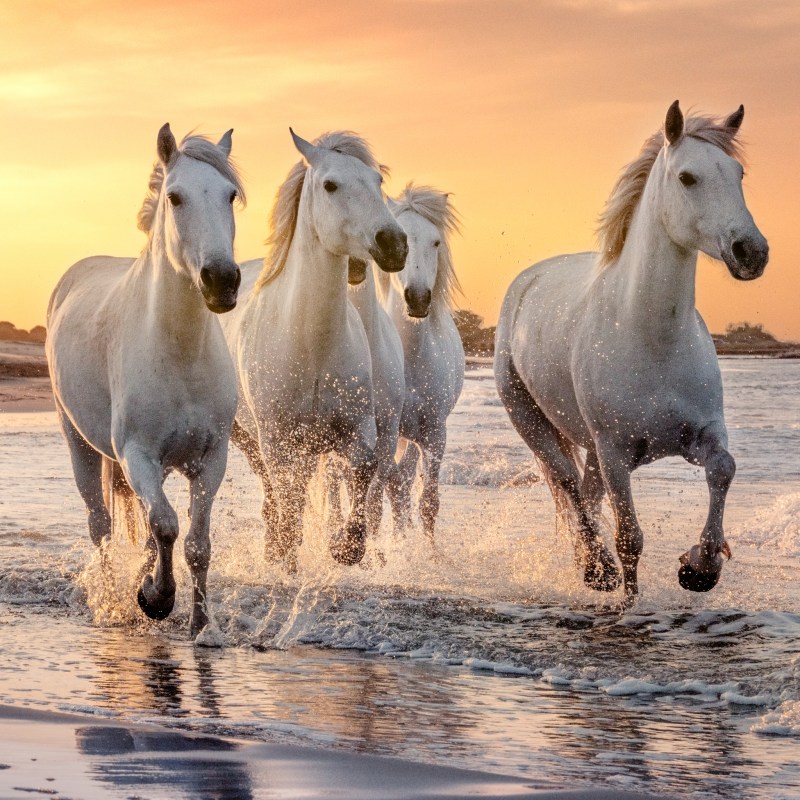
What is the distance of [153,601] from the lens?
19.9ft

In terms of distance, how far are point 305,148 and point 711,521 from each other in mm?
2856

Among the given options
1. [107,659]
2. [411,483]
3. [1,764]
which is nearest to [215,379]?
[107,659]

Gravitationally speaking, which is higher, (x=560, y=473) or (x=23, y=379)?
(x=23, y=379)

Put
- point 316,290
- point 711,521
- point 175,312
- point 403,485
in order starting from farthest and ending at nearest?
point 403,485, point 316,290, point 711,521, point 175,312

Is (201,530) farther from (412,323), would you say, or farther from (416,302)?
(412,323)

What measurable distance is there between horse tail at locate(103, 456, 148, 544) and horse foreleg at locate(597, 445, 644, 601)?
8.43ft

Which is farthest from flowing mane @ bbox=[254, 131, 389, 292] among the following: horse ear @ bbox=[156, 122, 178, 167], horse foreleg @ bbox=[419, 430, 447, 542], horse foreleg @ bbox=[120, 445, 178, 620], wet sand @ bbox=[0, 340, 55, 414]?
wet sand @ bbox=[0, 340, 55, 414]

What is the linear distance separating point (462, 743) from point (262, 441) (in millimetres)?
3495

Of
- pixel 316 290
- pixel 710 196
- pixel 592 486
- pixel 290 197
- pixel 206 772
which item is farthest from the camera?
pixel 592 486

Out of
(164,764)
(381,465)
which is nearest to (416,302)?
(381,465)

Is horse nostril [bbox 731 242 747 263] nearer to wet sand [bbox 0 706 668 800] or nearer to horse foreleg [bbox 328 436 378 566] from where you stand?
horse foreleg [bbox 328 436 378 566]

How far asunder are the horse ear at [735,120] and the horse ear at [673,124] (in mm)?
268

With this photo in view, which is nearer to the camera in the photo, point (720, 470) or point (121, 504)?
point (720, 470)

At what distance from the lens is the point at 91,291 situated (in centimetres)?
735
